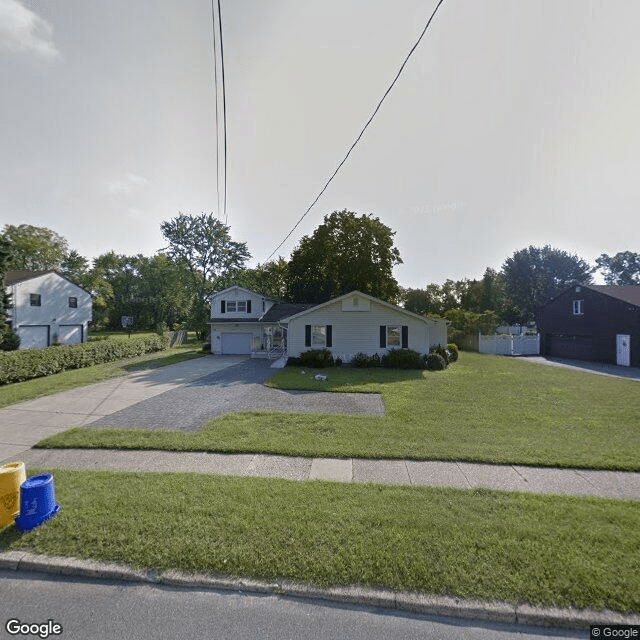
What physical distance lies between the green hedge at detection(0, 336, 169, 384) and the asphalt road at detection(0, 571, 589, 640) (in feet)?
49.8

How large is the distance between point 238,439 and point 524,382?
43.1ft

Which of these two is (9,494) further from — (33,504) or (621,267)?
(621,267)

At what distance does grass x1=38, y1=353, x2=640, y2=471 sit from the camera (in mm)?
6199

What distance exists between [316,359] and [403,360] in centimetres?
518

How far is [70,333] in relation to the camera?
2872cm

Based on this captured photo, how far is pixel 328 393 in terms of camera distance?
1202 cm

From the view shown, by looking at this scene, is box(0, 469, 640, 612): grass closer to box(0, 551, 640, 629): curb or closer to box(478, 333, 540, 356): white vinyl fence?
box(0, 551, 640, 629): curb

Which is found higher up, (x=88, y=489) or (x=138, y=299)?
(x=138, y=299)

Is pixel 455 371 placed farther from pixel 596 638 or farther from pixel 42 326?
pixel 42 326

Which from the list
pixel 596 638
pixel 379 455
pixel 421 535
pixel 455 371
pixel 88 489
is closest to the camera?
pixel 596 638

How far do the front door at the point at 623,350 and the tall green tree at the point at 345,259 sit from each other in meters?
18.5

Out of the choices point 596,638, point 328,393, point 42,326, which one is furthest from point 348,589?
point 42,326

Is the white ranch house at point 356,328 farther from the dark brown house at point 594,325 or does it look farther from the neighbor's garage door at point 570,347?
the neighbor's garage door at point 570,347

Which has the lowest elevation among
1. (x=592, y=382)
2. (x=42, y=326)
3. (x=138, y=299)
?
(x=592, y=382)
